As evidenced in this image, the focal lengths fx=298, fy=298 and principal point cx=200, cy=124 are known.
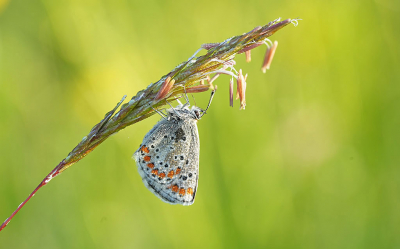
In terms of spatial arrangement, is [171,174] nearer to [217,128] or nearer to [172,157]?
[172,157]

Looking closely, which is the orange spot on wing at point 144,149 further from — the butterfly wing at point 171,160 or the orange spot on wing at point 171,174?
the orange spot on wing at point 171,174

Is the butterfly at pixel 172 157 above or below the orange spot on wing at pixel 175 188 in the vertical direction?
above

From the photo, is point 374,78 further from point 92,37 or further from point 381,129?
point 92,37

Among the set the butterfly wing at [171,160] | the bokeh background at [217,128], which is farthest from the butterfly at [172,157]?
the bokeh background at [217,128]

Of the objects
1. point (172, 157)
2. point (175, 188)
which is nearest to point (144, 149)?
point (172, 157)

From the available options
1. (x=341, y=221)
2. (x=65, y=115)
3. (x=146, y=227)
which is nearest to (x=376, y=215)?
(x=341, y=221)

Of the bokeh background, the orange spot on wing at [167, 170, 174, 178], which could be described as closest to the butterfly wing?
the orange spot on wing at [167, 170, 174, 178]
